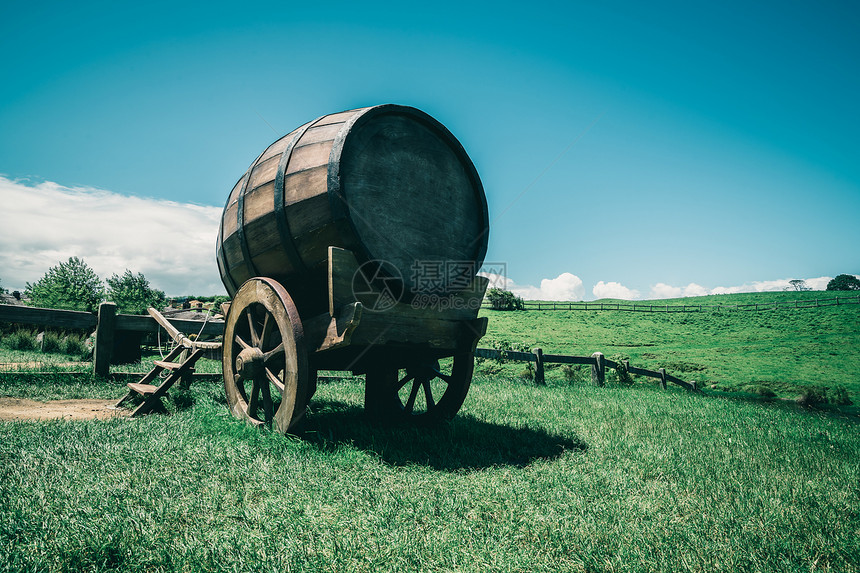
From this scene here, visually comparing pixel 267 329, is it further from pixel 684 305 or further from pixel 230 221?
pixel 684 305

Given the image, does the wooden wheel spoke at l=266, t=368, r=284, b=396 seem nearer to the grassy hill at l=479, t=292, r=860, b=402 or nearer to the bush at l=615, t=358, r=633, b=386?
the grassy hill at l=479, t=292, r=860, b=402

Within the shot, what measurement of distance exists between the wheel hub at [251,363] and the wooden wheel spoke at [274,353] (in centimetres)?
9

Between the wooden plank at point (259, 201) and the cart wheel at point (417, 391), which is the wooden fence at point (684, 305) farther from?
the wooden plank at point (259, 201)

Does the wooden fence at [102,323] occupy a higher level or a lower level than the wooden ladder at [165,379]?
higher

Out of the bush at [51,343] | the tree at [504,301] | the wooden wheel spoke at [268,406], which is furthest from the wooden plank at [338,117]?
the tree at [504,301]

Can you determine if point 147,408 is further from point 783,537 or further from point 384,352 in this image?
point 783,537

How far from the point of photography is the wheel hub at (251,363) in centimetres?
385

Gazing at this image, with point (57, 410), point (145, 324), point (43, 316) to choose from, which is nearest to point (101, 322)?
point (145, 324)

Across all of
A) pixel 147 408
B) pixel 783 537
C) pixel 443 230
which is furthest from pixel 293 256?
pixel 783 537

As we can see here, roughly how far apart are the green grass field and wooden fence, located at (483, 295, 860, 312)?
42.9 m

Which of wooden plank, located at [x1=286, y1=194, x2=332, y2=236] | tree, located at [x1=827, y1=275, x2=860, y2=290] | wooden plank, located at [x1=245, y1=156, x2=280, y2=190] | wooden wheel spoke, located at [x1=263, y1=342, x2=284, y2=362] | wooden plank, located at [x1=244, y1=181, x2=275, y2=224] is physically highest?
tree, located at [x1=827, y1=275, x2=860, y2=290]

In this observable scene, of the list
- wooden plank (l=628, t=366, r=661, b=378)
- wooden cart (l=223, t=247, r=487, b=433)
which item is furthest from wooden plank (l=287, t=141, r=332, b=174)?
wooden plank (l=628, t=366, r=661, b=378)

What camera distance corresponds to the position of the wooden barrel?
3326 millimetres

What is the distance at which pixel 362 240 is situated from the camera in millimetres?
3301
